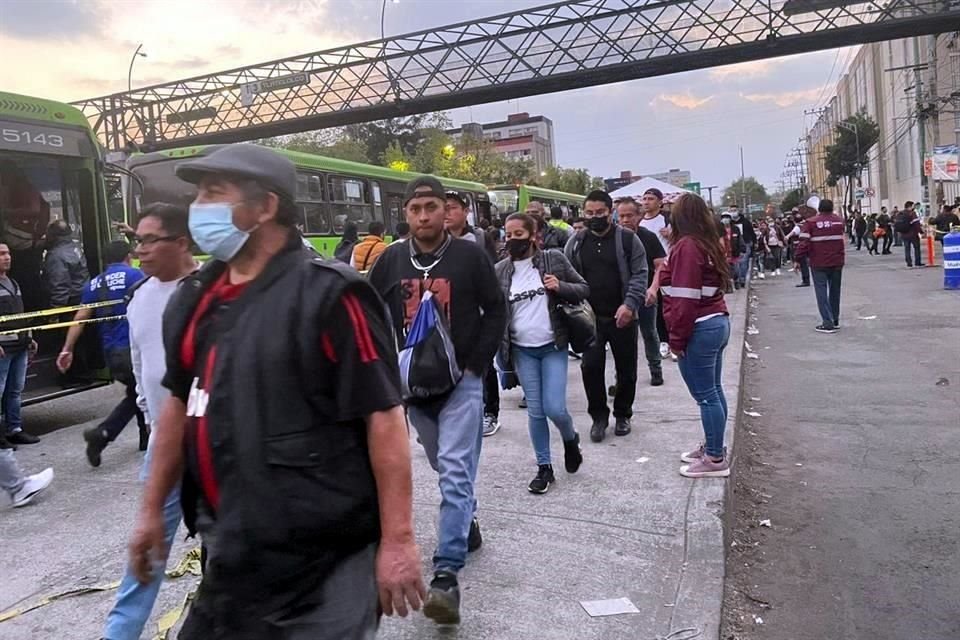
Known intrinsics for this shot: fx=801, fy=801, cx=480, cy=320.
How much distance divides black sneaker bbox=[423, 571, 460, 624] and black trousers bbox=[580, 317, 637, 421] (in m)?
2.80

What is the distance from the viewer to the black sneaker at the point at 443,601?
3195 millimetres

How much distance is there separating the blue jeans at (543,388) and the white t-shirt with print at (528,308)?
0.07 metres

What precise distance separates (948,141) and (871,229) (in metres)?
24.7

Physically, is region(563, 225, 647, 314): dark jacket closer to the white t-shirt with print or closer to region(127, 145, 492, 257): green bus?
the white t-shirt with print

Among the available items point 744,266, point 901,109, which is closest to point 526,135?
point 901,109

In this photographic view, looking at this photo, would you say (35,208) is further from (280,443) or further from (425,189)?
(280,443)

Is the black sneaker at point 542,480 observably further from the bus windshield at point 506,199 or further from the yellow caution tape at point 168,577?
the bus windshield at point 506,199

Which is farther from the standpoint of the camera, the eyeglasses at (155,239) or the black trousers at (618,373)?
the black trousers at (618,373)

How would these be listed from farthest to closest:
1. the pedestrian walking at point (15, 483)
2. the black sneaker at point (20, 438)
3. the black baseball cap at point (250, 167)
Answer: the black sneaker at point (20, 438)
the pedestrian walking at point (15, 483)
the black baseball cap at point (250, 167)

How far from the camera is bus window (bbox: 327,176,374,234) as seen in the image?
47.9 feet

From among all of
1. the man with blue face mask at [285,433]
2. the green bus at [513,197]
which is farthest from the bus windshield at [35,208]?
the green bus at [513,197]

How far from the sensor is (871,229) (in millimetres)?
33188

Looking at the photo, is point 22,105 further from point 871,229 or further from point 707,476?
point 871,229

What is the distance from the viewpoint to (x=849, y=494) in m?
5.12
